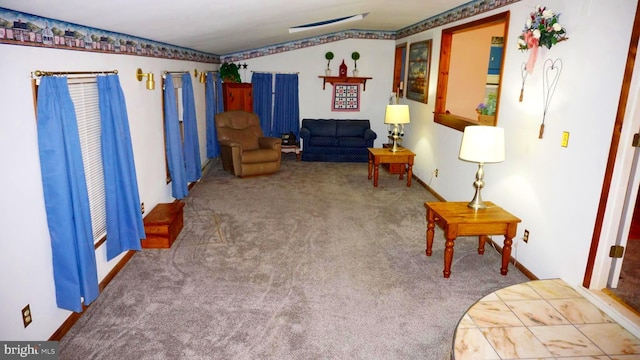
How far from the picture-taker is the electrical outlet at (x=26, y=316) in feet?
7.85

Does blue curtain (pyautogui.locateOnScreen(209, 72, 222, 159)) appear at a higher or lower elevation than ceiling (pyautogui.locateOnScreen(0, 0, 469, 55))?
lower

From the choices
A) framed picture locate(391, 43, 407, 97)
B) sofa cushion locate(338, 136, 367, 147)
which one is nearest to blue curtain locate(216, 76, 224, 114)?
sofa cushion locate(338, 136, 367, 147)

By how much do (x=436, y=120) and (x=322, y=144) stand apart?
107 inches

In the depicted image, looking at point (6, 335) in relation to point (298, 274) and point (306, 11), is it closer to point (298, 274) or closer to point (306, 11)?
point (298, 274)

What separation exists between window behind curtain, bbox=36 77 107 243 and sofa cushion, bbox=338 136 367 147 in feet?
17.2

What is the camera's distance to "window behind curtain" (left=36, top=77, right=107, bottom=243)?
3.09m

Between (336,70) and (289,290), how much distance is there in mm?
6363

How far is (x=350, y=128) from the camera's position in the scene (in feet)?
28.3

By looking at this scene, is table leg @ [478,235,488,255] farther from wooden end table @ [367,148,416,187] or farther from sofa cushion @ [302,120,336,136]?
sofa cushion @ [302,120,336,136]

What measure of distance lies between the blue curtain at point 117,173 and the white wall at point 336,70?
5.62 m

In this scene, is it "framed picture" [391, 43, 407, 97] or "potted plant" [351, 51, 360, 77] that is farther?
"potted plant" [351, 51, 360, 77]

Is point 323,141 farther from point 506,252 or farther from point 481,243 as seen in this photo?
point 506,252

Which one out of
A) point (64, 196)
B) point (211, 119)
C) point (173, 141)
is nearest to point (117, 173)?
point (64, 196)

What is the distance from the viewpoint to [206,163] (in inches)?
302
